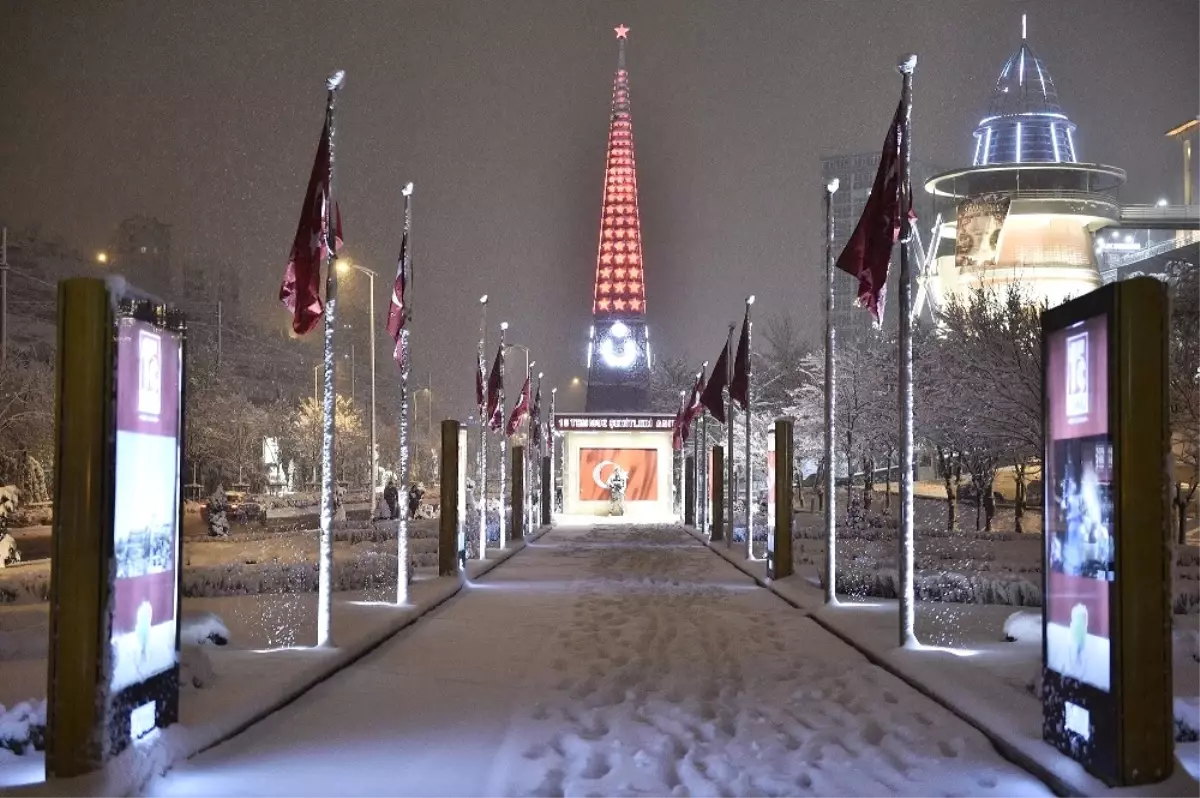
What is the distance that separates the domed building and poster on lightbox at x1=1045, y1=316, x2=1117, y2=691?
80554mm

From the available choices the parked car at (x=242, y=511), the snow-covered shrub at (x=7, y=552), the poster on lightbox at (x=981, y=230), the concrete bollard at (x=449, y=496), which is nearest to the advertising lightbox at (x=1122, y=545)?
the concrete bollard at (x=449, y=496)

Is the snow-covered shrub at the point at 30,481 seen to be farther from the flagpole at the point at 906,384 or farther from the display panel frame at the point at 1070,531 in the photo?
the display panel frame at the point at 1070,531

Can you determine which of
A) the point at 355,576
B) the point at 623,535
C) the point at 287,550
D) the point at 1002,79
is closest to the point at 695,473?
the point at 623,535

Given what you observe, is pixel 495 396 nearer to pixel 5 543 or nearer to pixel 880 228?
pixel 5 543

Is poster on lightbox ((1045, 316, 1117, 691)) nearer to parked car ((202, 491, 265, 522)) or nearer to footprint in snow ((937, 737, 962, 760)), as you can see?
footprint in snow ((937, 737, 962, 760))

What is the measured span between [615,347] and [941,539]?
44.5 m

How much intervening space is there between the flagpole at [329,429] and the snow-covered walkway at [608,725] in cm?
80

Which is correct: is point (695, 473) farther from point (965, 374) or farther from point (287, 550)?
point (287, 550)

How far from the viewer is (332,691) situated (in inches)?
500

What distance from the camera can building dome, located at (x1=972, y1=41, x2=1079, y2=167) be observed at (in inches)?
4294

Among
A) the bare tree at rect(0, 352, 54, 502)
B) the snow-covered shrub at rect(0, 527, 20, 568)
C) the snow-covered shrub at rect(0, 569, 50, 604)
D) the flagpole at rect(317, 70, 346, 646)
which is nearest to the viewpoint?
the flagpole at rect(317, 70, 346, 646)

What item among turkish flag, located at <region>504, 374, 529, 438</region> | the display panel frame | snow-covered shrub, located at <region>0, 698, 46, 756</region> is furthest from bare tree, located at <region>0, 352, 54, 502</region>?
the display panel frame

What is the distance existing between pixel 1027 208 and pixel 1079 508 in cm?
9466

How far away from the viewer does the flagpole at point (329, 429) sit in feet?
49.6
